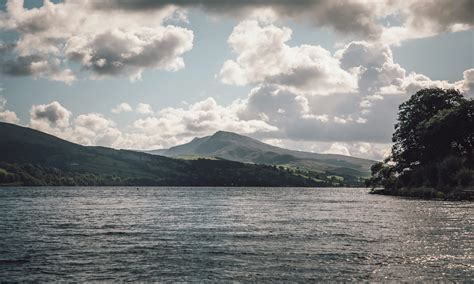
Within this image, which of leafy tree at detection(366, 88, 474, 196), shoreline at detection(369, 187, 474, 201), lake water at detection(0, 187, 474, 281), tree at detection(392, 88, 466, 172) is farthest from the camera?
tree at detection(392, 88, 466, 172)

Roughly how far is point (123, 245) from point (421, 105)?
143 metres

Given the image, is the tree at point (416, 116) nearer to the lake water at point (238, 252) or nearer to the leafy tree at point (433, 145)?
the leafy tree at point (433, 145)

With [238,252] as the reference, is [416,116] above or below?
above

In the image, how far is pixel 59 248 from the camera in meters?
38.0

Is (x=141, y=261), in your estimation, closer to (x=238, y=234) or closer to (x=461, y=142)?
(x=238, y=234)

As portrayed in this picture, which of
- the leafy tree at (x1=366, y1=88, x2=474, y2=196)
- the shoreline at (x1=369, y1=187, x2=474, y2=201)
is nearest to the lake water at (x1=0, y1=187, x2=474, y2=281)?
the shoreline at (x1=369, y1=187, x2=474, y2=201)

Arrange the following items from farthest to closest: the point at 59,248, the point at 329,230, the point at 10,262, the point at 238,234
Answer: the point at 329,230 < the point at 238,234 < the point at 59,248 < the point at 10,262

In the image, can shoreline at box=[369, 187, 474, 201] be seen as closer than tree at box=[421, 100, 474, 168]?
Yes

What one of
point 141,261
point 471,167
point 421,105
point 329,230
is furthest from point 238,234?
point 421,105

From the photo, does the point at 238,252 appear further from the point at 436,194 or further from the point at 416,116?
the point at 416,116

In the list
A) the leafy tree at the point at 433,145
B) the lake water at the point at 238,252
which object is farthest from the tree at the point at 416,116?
the lake water at the point at 238,252

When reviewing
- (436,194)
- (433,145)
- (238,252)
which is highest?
(433,145)

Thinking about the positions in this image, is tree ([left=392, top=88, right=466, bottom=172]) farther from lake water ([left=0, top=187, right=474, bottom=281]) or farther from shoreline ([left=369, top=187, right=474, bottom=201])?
lake water ([left=0, top=187, right=474, bottom=281])

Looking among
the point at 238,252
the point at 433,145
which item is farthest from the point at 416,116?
the point at 238,252
